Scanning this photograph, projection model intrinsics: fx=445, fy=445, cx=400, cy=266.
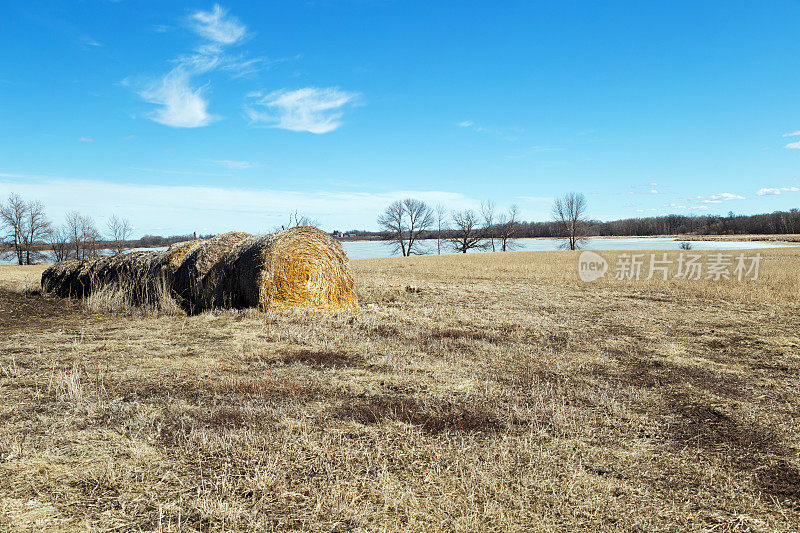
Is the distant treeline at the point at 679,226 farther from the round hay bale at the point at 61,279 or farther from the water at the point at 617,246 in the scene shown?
the round hay bale at the point at 61,279

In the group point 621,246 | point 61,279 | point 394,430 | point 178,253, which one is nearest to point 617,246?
point 621,246

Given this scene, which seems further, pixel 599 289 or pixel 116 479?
pixel 599 289

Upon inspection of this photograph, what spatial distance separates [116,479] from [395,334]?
5621 millimetres

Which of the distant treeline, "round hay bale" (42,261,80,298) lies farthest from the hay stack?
the distant treeline

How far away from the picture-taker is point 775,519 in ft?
9.84

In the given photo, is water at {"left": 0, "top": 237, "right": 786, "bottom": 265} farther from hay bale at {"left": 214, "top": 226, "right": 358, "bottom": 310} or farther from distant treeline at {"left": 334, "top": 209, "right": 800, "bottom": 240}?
hay bale at {"left": 214, "top": 226, "right": 358, "bottom": 310}

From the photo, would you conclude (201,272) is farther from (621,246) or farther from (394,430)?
(621,246)

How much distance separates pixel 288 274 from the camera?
10.6m

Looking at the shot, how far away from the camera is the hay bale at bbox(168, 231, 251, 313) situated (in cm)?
1195

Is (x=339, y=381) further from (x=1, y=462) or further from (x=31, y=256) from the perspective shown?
(x=31, y=256)

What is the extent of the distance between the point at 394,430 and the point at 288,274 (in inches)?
280

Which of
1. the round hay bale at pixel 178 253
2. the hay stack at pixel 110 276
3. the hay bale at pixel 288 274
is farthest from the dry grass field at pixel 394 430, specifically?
the round hay bale at pixel 178 253

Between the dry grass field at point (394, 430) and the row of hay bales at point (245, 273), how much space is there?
194 cm

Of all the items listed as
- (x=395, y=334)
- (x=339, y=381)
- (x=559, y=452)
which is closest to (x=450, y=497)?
(x=559, y=452)
